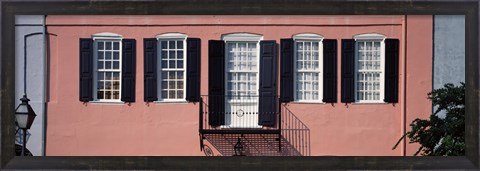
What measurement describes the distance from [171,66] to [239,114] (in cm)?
119

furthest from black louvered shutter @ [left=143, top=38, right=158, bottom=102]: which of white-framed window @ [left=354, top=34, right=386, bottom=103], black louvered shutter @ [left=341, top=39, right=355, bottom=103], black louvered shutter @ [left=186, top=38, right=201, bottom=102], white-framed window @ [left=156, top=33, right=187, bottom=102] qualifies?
white-framed window @ [left=354, top=34, right=386, bottom=103]

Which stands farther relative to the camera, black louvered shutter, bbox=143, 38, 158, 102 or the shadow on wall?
black louvered shutter, bbox=143, 38, 158, 102

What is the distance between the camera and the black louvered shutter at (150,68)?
1300 cm

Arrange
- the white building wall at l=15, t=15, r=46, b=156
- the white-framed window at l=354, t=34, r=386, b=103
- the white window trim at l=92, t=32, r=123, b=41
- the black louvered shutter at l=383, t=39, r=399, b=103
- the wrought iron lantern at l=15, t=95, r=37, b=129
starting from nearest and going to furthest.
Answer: the wrought iron lantern at l=15, t=95, r=37, b=129, the white building wall at l=15, t=15, r=46, b=156, the black louvered shutter at l=383, t=39, r=399, b=103, the white-framed window at l=354, t=34, r=386, b=103, the white window trim at l=92, t=32, r=123, b=41

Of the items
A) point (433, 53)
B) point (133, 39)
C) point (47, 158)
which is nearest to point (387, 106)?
point (433, 53)

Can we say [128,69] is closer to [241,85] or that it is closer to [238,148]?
[241,85]

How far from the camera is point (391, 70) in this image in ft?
41.8

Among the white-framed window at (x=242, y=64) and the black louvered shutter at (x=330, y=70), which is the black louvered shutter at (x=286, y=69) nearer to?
the white-framed window at (x=242, y=64)

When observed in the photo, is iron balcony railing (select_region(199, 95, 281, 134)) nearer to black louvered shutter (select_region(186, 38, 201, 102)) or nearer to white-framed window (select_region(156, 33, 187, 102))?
black louvered shutter (select_region(186, 38, 201, 102))

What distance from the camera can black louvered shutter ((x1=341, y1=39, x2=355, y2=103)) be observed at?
12789mm

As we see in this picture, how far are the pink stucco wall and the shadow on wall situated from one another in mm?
133

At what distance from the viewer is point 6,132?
808cm

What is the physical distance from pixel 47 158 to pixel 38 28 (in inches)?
148

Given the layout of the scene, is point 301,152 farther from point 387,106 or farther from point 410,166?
point 410,166
